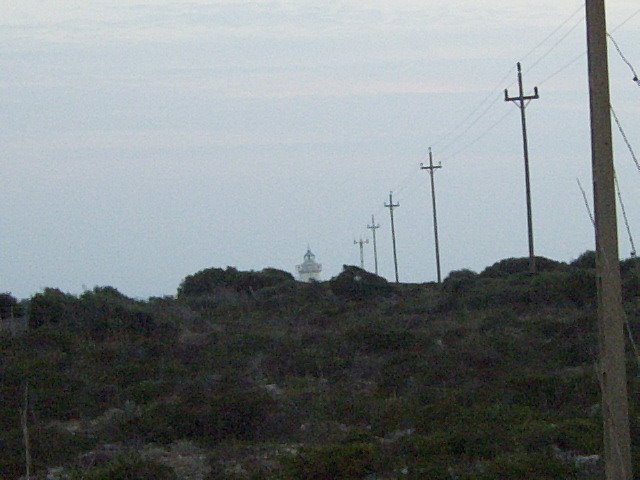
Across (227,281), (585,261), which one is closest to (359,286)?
(585,261)

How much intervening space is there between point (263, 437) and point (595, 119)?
8.88 metres

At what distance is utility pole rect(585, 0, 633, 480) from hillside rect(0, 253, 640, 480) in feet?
8.85

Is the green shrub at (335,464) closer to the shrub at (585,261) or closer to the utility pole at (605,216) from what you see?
the utility pole at (605,216)

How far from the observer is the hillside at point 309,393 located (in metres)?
13.3

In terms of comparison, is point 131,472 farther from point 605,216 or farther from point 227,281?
point 227,281

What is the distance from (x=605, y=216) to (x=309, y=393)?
1088cm

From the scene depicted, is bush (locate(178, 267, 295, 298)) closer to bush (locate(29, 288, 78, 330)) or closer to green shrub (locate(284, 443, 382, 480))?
bush (locate(29, 288, 78, 330))

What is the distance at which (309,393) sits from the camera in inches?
763

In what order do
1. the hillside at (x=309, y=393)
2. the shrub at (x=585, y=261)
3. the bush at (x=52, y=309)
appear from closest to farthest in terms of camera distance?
1. the hillside at (x=309, y=393)
2. the bush at (x=52, y=309)
3. the shrub at (x=585, y=261)

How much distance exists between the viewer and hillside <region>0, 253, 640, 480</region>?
13273 mm

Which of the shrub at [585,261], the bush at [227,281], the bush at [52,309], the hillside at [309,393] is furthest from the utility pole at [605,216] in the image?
the bush at [227,281]

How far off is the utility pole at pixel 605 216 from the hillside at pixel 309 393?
8.85 ft

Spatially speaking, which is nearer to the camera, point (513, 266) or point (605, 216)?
point (605, 216)

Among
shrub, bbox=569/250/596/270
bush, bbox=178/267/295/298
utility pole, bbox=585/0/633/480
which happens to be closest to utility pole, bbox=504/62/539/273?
shrub, bbox=569/250/596/270
